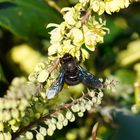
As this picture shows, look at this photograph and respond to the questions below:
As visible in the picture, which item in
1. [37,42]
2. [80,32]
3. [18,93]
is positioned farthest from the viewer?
[37,42]

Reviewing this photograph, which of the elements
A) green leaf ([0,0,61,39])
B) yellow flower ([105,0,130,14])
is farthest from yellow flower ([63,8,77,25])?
green leaf ([0,0,61,39])

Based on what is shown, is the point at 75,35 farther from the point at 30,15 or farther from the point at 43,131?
the point at 30,15

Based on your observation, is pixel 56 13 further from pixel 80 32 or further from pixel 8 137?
pixel 8 137

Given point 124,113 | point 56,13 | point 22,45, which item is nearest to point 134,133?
point 124,113

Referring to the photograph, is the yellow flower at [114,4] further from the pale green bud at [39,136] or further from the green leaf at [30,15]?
the green leaf at [30,15]

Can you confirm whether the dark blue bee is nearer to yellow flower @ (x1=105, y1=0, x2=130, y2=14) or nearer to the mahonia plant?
the mahonia plant
